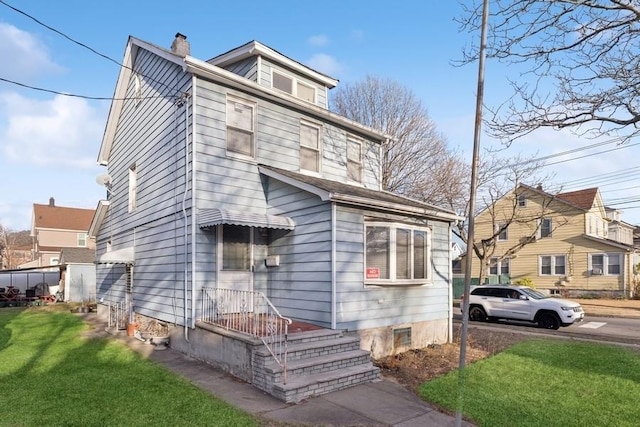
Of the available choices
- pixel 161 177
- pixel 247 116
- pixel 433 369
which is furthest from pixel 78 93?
pixel 433 369

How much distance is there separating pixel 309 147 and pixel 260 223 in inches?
145

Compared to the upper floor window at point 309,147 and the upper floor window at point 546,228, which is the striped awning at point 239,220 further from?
the upper floor window at point 546,228

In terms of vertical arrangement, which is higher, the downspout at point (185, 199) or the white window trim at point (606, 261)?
the downspout at point (185, 199)

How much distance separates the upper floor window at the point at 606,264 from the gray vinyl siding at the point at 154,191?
1159 inches

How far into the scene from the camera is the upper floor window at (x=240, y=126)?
1011 centimetres

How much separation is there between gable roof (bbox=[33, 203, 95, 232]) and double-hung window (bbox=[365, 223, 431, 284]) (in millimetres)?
45580

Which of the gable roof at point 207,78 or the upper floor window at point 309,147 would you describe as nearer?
the gable roof at point 207,78

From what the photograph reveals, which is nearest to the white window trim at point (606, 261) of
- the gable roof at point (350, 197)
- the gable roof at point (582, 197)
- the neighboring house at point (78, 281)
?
the gable roof at point (582, 197)

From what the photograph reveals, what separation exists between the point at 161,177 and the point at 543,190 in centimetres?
2151

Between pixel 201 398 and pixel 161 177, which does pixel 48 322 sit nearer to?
pixel 161 177

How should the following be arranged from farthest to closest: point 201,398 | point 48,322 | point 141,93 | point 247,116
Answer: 1. point 48,322
2. point 141,93
3. point 247,116
4. point 201,398

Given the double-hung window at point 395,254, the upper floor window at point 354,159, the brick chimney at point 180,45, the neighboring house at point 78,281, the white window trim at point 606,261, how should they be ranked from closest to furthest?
the double-hung window at point 395,254 < the brick chimney at point 180,45 < the upper floor window at point 354,159 < the neighboring house at point 78,281 < the white window trim at point 606,261

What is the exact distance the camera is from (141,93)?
12680 millimetres

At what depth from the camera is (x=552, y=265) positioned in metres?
31.0
